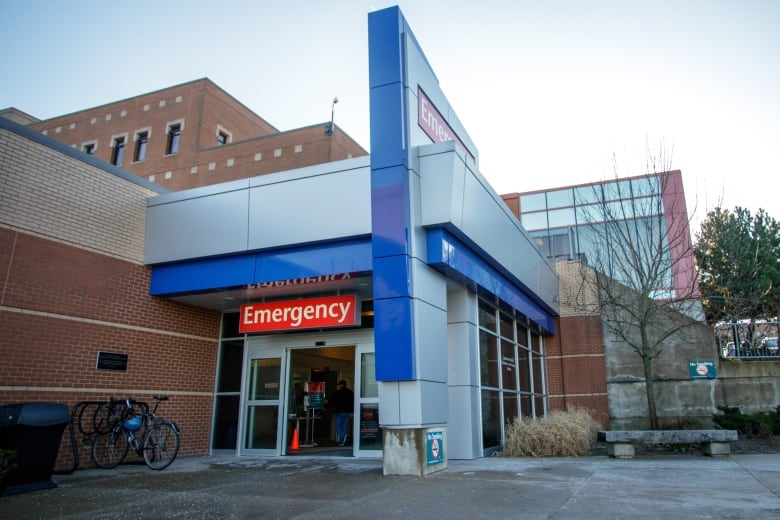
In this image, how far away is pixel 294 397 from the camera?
13.0 metres

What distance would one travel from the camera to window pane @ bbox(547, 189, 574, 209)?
37156mm

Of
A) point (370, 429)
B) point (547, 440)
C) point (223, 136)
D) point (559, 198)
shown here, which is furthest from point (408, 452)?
point (559, 198)

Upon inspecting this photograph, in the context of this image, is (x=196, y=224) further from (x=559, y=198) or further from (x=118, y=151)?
(x=559, y=198)

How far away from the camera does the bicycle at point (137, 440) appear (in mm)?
9898

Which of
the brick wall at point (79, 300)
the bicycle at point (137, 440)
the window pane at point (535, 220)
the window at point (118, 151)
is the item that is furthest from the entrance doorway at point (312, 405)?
the window pane at point (535, 220)

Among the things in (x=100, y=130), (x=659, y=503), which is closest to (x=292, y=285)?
(x=659, y=503)

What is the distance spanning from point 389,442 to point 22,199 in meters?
7.37

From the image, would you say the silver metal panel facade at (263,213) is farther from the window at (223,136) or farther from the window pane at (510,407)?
the window at (223,136)

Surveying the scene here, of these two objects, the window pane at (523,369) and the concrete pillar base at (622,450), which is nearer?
the concrete pillar base at (622,450)

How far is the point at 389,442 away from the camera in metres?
8.16

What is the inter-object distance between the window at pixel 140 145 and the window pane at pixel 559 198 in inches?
1026

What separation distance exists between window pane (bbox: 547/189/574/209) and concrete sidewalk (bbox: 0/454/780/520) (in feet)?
95.5

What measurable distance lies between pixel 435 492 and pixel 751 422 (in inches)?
435


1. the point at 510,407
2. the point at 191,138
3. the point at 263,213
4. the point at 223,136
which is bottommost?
the point at 510,407
